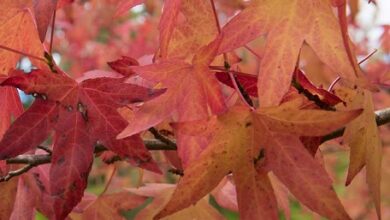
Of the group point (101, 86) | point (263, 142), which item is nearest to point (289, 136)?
point (263, 142)

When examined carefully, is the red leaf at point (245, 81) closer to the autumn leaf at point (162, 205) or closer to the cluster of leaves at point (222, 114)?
the cluster of leaves at point (222, 114)

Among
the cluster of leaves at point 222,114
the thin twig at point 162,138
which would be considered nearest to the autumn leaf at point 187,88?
the cluster of leaves at point 222,114

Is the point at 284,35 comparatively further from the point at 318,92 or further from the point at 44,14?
the point at 44,14

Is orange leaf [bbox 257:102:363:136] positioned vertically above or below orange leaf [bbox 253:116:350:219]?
above

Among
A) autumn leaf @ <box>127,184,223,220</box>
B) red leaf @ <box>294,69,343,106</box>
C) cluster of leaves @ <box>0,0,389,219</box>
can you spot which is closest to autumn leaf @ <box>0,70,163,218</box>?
cluster of leaves @ <box>0,0,389,219</box>

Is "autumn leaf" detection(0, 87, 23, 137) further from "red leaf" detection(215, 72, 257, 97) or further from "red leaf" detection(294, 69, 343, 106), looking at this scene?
"red leaf" detection(294, 69, 343, 106)

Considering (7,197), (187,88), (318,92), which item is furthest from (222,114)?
(7,197)
